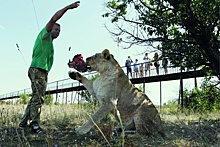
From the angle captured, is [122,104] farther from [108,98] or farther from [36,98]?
[36,98]

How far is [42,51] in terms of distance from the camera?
5613mm

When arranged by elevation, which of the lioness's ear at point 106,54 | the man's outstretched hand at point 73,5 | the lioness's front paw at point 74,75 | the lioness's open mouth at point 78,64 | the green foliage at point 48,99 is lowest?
the green foliage at point 48,99

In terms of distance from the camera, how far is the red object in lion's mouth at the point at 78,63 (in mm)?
6051

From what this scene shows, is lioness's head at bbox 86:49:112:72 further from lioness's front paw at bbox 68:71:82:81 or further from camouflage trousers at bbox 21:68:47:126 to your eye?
camouflage trousers at bbox 21:68:47:126

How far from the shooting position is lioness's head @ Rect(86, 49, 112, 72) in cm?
621

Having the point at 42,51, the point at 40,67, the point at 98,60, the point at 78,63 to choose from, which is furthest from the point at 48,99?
the point at 98,60

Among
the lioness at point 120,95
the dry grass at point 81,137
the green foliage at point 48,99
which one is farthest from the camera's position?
the lioness at point 120,95

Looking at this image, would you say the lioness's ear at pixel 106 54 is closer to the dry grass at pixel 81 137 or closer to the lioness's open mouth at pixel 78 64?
the lioness's open mouth at pixel 78 64

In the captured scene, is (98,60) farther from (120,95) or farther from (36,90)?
(36,90)

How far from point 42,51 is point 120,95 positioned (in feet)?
5.30

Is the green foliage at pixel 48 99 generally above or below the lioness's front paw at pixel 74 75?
below

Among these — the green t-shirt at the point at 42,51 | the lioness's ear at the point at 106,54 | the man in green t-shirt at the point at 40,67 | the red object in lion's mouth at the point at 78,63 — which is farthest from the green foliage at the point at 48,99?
the lioness's ear at the point at 106,54

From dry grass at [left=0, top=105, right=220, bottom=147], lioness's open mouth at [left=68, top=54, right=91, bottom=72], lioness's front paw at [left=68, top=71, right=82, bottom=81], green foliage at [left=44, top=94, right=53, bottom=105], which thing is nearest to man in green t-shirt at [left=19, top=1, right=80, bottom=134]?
green foliage at [left=44, top=94, right=53, bottom=105]

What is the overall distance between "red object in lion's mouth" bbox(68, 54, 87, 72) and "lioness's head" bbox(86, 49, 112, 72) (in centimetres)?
12
